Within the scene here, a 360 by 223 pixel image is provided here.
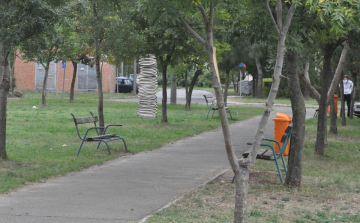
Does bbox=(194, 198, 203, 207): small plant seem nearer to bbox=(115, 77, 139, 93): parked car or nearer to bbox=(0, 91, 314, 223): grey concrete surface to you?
bbox=(0, 91, 314, 223): grey concrete surface

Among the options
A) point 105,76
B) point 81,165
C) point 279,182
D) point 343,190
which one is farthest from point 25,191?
point 105,76

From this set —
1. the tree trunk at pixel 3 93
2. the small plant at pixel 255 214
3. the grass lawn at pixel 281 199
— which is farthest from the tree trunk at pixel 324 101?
the tree trunk at pixel 3 93

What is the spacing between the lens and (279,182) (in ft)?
27.5

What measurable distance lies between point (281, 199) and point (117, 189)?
2434 mm

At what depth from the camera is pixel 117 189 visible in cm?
753

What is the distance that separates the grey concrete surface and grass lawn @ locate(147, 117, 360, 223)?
14.4 inches

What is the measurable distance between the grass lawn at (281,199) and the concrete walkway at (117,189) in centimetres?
36

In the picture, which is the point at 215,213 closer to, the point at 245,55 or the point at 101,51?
the point at 101,51

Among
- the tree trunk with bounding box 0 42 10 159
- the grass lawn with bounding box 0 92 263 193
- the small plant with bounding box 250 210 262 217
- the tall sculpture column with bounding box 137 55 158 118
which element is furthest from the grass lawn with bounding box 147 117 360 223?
the tall sculpture column with bounding box 137 55 158 118

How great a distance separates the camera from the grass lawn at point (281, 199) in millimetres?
6043

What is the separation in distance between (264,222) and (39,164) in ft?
17.0

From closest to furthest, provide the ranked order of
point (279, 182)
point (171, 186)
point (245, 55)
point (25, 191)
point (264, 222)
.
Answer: point (264, 222)
point (25, 191)
point (171, 186)
point (279, 182)
point (245, 55)

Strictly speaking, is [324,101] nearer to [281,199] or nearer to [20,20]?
[281,199]

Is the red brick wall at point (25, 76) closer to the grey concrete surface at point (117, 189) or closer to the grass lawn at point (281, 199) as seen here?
the grey concrete surface at point (117, 189)
